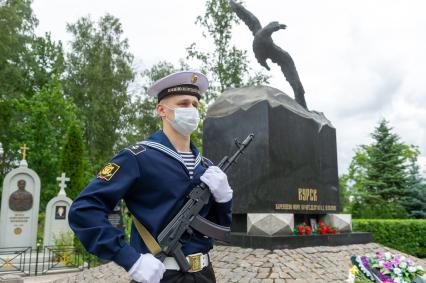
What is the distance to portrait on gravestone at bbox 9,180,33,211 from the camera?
13.5 metres

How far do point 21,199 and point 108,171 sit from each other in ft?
43.7

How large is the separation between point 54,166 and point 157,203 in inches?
851

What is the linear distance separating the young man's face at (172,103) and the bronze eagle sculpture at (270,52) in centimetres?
691

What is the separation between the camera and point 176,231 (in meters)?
2.09

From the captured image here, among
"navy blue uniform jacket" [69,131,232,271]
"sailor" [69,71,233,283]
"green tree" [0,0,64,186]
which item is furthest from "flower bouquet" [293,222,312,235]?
"green tree" [0,0,64,186]

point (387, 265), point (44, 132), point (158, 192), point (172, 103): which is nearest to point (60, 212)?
point (44, 132)

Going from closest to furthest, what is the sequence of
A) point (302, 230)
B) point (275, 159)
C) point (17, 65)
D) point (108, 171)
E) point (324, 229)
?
1. point (108, 171)
2. point (302, 230)
3. point (275, 159)
4. point (324, 229)
5. point (17, 65)

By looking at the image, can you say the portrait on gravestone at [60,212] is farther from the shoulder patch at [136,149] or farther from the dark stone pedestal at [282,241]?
the shoulder patch at [136,149]

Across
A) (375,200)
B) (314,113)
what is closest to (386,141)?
(375,200)

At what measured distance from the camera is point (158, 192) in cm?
220

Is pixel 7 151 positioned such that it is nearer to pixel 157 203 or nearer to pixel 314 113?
pixel 314 113

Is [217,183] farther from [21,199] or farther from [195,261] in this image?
[21,199]

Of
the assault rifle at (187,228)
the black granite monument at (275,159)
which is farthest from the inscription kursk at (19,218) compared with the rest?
the assault rifle at (187,228)

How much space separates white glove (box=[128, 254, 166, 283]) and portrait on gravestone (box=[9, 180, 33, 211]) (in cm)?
1354
